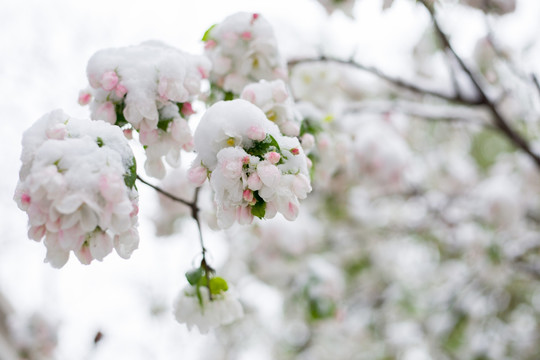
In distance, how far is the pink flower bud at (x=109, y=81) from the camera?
105 centimetres

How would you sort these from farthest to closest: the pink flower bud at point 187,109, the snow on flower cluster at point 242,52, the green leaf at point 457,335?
the green leaf at point 457,335 < the snow on flower cluster at point 242,52 < the pink flower bud at point 187,109

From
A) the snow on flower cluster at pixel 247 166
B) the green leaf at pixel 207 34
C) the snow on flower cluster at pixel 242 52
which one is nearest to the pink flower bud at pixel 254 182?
the snow on flower cluster at pixel 247 166

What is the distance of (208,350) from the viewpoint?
20.3 feet

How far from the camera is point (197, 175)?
93cm

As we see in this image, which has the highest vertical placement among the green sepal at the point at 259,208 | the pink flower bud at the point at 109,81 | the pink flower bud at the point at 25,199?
the pink flower bud at the point at 109,81

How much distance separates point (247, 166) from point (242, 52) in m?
0.60

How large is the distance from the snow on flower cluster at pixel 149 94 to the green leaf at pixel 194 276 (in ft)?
0.93

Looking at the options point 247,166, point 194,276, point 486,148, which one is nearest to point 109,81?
point 247,166

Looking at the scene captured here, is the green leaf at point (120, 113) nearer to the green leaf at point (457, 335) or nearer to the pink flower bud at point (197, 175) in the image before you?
the pink flower bud at point (197, 175)

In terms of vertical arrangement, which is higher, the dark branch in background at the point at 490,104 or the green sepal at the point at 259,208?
the green sepal at the point at 259,208

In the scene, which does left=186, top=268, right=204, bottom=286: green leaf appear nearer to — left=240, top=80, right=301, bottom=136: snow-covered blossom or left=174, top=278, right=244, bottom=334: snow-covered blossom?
left=174, top=278, right=244, bottom=334: snow-covered blossom

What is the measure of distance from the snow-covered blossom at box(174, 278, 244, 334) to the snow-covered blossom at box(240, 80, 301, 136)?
17.2 inches

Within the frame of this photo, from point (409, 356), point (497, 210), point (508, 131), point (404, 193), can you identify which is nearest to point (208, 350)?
point (409, 356)

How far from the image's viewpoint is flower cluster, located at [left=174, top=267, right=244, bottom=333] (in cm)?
118
